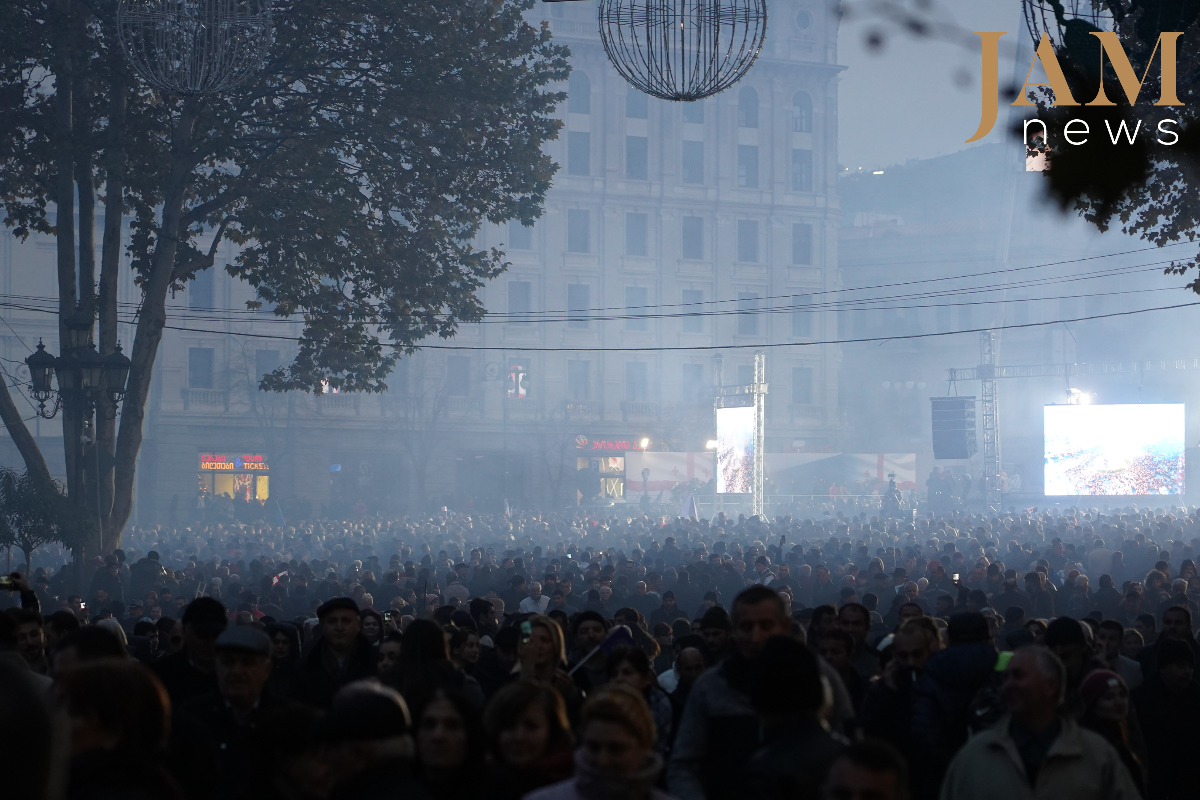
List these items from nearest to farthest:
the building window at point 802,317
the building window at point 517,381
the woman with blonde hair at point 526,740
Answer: the woman with blonde hair at point 526,740, the building window at point 517,381, the building window at point 802,317

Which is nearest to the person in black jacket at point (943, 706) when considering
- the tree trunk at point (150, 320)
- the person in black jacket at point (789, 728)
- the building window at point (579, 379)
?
the person in black jacket at point (789, 728)

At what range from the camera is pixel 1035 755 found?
15.3 feet

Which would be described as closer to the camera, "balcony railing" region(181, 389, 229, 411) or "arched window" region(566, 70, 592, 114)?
"balcony railing" region(181, 389, 229, 411)

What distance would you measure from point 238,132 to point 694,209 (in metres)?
49.0

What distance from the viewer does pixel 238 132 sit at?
24.1m

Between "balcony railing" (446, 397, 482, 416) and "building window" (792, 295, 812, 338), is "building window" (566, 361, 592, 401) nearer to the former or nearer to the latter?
"balcony railing" (446, 397, 482, 416)

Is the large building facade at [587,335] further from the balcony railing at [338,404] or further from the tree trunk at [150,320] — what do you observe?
the tree trunk at [150,320]

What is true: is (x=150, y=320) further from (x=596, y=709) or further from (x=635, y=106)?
(x=635, y=106)

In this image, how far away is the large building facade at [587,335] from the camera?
57.3 metres

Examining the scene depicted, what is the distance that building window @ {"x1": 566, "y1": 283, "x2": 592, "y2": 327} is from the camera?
6706 centimetres

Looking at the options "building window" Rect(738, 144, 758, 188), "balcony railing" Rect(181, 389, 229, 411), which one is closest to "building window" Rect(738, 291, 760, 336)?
"building window" Rect(738, 144, 758, 188)

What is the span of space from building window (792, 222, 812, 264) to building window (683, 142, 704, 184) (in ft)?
20.2

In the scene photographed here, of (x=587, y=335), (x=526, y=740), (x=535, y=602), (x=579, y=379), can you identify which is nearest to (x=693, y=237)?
(x=587, y=335)

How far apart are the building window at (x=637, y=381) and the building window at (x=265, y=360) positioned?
1785 cm
